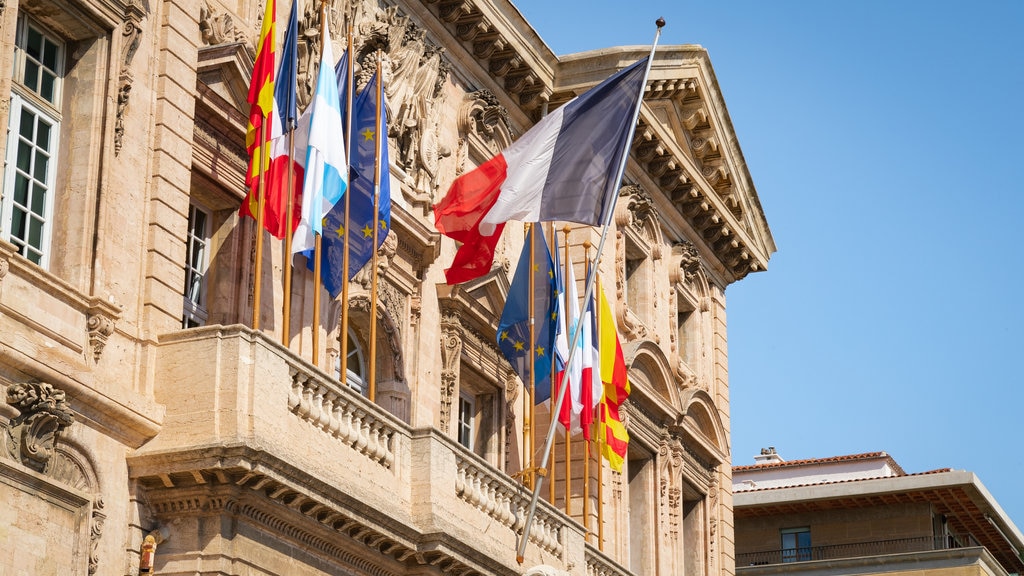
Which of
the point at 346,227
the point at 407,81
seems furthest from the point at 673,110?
the point at 346,227

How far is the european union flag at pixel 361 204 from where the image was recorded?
2083 centimetres

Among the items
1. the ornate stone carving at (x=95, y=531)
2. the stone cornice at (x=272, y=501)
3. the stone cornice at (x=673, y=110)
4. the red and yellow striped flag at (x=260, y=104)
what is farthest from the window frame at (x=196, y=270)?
the stone cornice at (x=673, y=110)

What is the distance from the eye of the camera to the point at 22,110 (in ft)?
56.0

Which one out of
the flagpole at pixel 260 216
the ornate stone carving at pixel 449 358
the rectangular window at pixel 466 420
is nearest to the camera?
the flagpole at pixel 260 216

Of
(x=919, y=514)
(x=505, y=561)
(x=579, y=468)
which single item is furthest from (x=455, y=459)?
(x=919, y=514)

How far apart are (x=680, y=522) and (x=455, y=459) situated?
11.8 m

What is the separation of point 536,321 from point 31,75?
378 inches

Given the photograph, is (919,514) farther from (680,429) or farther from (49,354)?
(49,354)

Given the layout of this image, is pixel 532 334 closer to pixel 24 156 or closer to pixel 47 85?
pixel 47 85

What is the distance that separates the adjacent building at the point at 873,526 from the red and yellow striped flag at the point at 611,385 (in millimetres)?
21806

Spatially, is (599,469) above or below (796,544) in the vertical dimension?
below

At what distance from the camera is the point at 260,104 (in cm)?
1919

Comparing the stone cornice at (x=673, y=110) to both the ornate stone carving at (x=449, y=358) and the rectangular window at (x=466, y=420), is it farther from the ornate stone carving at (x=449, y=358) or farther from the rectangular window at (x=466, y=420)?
the rectangular window at (x=466, y=420)

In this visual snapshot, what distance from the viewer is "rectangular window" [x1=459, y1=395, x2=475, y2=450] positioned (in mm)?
26219
